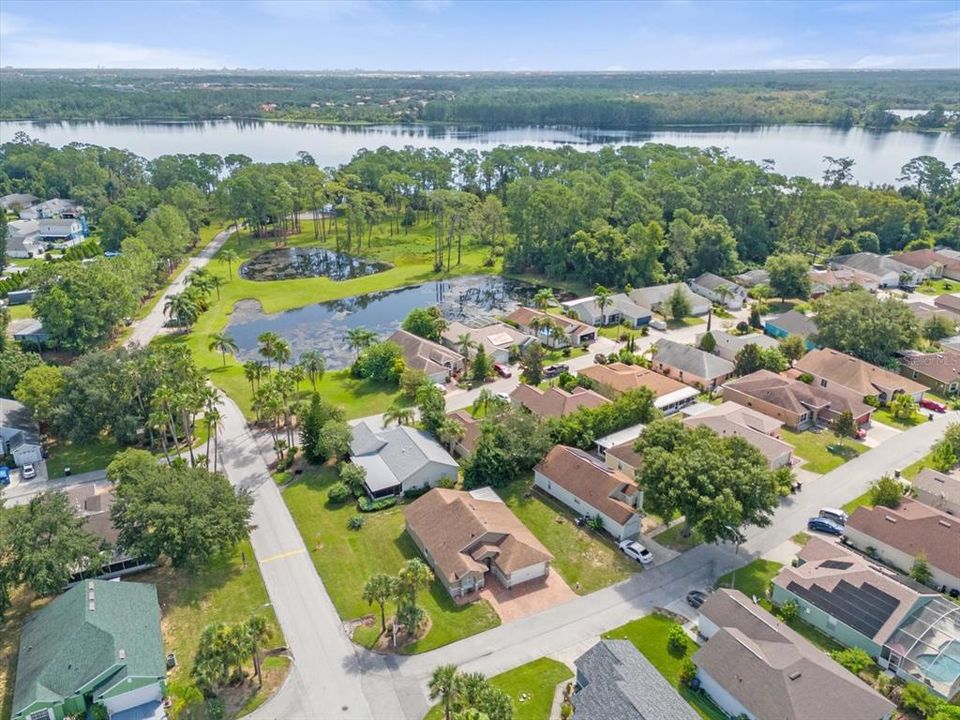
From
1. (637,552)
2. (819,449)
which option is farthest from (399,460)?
(819,449)

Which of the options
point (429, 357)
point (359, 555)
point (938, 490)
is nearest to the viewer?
point (359, 555)

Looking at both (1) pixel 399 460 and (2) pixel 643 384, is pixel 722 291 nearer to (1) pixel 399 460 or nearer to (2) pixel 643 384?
(2) pixel 643 384

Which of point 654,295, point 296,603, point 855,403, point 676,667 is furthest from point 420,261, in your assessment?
point 676,667

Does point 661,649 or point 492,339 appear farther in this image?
point 492,339

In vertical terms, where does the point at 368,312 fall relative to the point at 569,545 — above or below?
below

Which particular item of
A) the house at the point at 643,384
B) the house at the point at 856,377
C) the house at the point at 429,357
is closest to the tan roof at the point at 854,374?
the house at the point at 856,377

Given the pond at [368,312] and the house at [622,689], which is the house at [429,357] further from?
the house at [622,689]

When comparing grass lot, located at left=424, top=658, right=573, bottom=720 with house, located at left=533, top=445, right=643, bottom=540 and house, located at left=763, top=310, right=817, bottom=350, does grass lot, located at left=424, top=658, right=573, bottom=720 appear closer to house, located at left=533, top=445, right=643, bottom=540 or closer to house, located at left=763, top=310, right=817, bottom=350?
house, located at left=533, top=445, right=643, bottom=540
